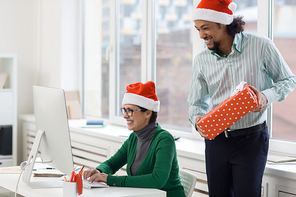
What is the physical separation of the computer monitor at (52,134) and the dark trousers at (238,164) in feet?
2.39

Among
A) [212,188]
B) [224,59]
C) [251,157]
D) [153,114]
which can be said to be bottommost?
[212,188]

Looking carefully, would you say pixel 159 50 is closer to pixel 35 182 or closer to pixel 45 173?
pixel 45 173

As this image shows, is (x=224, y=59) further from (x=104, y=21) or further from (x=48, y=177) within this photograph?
(x=104, y=21)

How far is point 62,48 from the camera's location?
448cm

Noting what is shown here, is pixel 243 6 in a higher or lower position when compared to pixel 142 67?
higher

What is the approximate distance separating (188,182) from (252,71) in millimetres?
707

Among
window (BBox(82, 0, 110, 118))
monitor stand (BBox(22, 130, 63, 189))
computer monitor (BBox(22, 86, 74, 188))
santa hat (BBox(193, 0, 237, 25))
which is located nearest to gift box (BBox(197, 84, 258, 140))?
santa hat (BBox(193, 0, 237, 25))

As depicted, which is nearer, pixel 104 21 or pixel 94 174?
pixel 94 174

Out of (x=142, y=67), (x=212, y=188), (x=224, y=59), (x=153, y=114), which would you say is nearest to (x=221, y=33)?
(x=224, y=59)

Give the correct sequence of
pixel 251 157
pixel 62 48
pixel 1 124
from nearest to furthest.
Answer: pixel 251 157 < pixel 1 124 < pixel 62 48

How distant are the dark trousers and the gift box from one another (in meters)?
0.16

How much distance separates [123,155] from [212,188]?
0.56 meters

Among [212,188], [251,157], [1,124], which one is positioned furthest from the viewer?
[1,124]

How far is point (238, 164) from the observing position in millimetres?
1861
